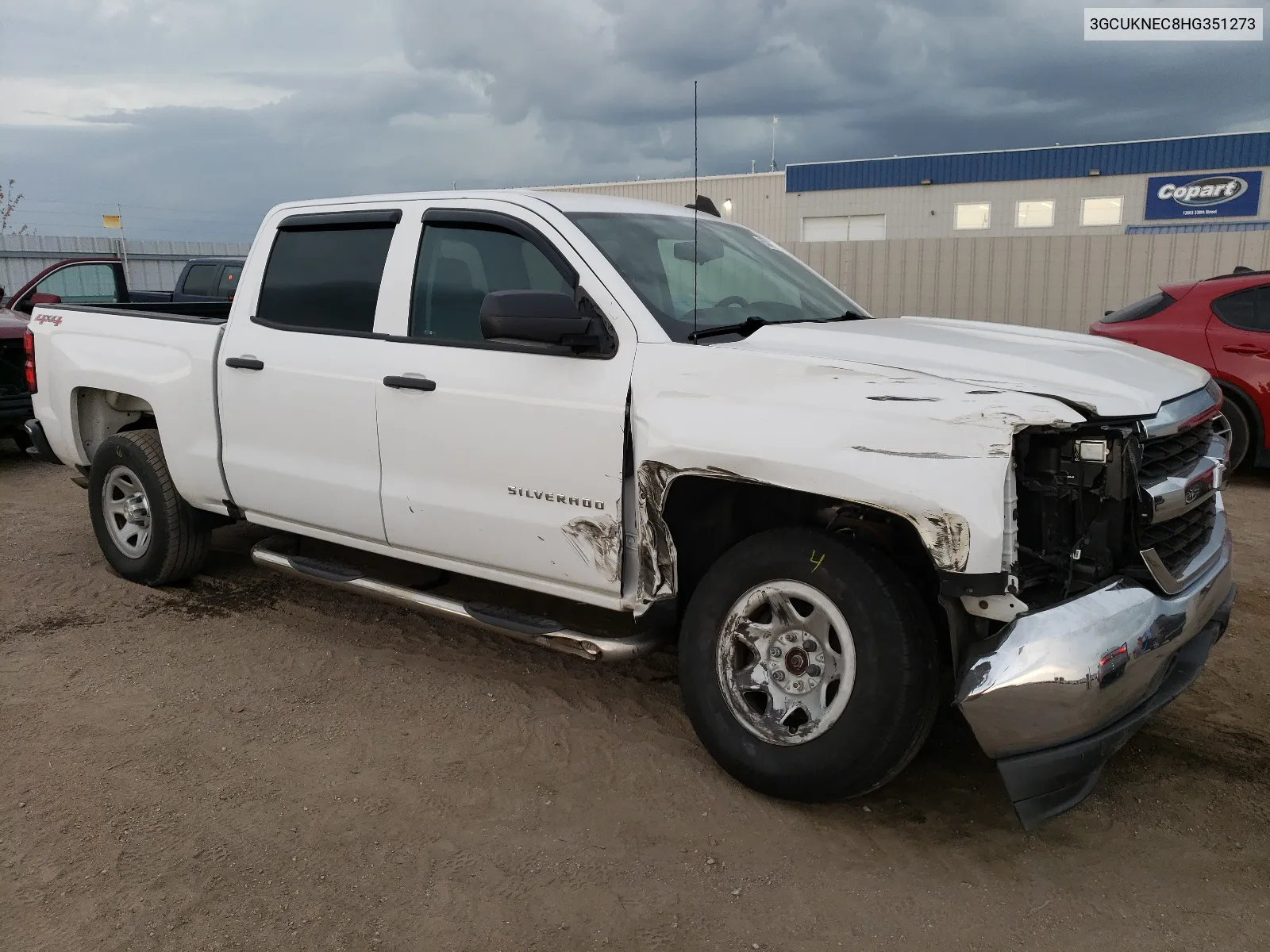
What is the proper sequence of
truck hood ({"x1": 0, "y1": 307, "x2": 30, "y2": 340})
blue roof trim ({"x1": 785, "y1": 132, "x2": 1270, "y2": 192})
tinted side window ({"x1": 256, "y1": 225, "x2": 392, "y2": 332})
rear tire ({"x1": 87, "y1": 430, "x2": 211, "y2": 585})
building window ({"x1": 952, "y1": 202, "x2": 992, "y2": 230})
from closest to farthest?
1. tinted side window ({"x1": 256, "y1": 225, "x2": 392, "y2": 332})
2. rear tire ({"x1": 87, "y1": 430, "x2": 211, "y2": 585})
3. truck hood ({"x1": 0, "y1": 307, "x2": 30, "y2": 340})
4. blue roof trim ({"x1": 785, "y1": 132, "x2": 1270, "y2": 192})
5. building window ({"x1": 952, "y1": 202, "x2": 992, "y2": 230})

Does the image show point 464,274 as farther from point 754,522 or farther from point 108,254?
point 108,254

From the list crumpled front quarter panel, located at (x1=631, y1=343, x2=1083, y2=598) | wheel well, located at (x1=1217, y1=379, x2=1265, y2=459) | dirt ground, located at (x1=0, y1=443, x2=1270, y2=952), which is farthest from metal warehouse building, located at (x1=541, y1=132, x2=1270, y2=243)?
crumpled front quarter panel, located at (x1=631, y1=343, x2=1083, y2=598)

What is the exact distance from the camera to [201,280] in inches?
577

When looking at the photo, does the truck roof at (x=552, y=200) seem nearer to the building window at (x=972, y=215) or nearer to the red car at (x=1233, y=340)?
the red car at (x=1233, y=340)

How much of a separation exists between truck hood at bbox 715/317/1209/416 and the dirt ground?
1398mm

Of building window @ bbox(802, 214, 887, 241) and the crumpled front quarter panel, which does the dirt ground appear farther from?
building window @ bbox(802, 214, 887, 241)

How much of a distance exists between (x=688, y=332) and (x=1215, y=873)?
2366 mm

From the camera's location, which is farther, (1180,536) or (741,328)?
(741,328)

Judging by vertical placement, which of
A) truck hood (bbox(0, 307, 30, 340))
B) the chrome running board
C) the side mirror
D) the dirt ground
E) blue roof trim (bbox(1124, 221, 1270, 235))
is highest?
blue roof trim (bbox(1124, 221, 1270, 235))

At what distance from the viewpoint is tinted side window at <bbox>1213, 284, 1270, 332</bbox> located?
828 centimetres

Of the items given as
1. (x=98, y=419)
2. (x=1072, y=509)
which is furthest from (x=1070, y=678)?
(x=98, y=419)

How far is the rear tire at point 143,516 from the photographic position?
5512mm

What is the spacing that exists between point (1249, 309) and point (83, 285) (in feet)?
36.4

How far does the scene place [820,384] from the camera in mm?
3230
